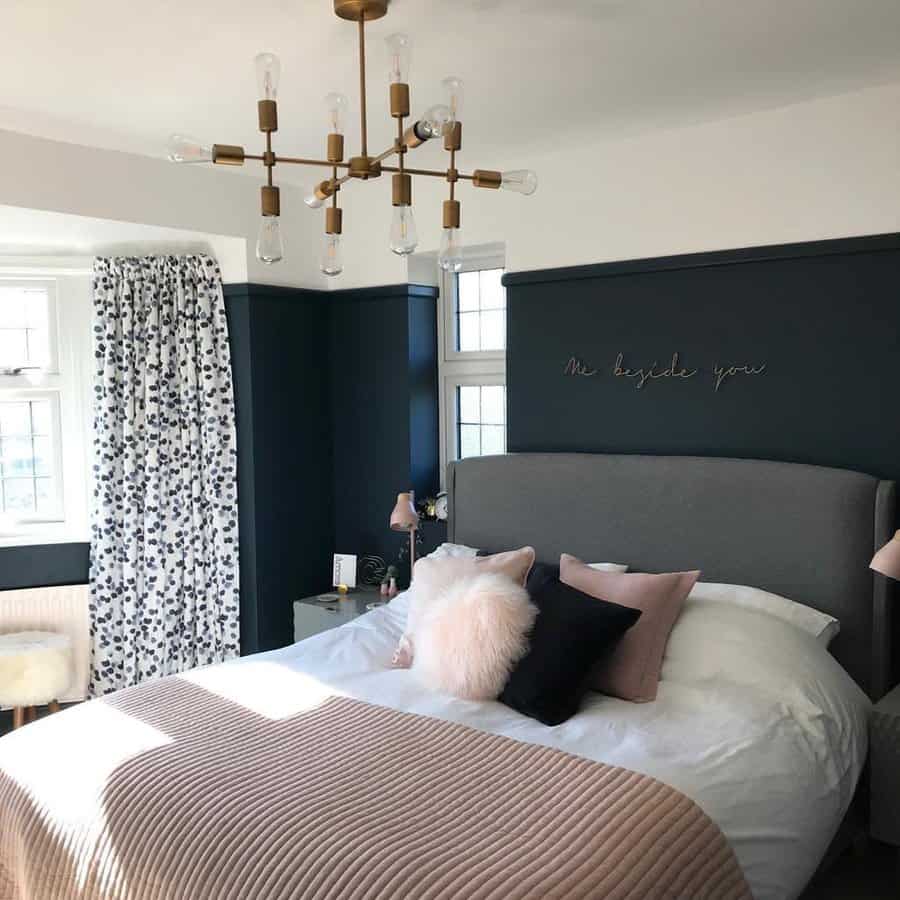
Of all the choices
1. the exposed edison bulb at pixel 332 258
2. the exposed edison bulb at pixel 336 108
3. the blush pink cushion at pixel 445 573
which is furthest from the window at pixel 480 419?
the exposed edison bulb at pixel 336 108

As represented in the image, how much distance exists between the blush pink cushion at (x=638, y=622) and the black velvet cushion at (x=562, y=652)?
0.22ft

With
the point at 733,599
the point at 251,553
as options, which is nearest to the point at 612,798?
the point at 733,599

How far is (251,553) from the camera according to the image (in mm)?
4547

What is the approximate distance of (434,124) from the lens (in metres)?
2.08

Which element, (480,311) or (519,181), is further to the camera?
(480,311)

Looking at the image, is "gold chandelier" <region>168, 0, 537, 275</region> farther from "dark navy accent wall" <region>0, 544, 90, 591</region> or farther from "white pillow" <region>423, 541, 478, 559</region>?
"dark navy accent wall" <region>0, 544, 90, 591</region>

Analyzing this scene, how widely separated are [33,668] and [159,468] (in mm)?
1089

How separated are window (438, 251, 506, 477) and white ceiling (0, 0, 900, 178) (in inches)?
43.0

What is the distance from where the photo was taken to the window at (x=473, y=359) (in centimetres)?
457

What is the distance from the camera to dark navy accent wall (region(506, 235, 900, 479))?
3.23 meters

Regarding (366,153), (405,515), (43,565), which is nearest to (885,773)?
(405,515)

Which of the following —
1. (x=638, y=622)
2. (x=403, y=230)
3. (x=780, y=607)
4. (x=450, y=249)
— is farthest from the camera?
(x=780, y=607)

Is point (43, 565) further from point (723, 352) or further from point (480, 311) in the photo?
point (723, 352)

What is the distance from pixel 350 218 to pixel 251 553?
1.83m
